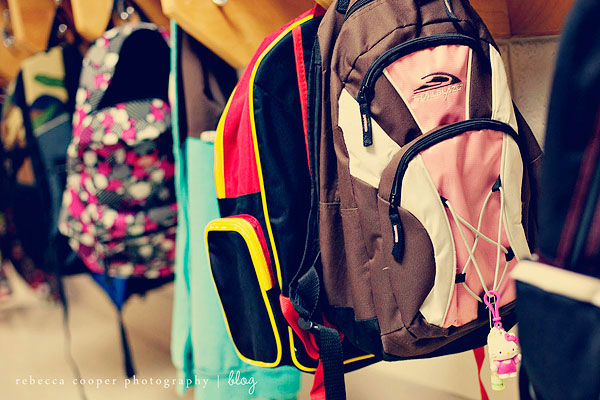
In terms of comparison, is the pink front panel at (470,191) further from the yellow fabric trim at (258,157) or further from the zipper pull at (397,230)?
the yellow fabric trim at (258,157)

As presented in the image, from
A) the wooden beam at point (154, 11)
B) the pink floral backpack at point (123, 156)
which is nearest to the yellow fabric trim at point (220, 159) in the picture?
the pink floral backpack at point (123, 156)

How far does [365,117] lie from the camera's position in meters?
0.56

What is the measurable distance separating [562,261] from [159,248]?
0.84 meters

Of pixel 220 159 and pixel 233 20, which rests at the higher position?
pixel 233 20

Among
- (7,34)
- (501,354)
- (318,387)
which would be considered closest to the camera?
(501,354)

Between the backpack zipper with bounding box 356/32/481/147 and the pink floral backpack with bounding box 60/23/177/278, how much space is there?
0.51m

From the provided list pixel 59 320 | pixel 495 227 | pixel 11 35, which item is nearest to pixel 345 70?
pixel 495 227

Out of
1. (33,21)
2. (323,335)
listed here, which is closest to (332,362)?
(323,335)

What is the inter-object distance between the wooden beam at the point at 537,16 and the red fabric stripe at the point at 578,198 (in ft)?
1.37

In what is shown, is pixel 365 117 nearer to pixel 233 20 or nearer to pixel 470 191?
pixel 470 191

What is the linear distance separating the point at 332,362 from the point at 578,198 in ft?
1.25

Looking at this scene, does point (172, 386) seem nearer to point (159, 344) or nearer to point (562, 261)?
point (159, 344)

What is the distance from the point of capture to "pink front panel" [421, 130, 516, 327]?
1.75 feet

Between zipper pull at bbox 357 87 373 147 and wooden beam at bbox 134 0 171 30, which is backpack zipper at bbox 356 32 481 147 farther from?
wooden beam at bbox 134 0 171 30
